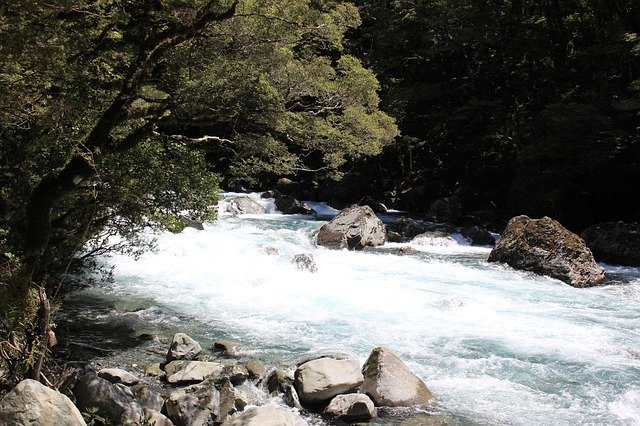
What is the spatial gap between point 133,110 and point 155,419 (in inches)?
148

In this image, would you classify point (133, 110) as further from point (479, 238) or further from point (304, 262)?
point (479, 238)

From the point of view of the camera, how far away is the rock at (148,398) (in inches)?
290

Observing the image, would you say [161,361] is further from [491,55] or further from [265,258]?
[491,55]

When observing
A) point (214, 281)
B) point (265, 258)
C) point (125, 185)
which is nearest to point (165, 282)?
point (214, 281)

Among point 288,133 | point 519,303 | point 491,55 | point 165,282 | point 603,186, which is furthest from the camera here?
point 491,55

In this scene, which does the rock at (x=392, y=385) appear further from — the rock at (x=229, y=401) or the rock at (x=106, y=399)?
the rock at (x=106, y=399)

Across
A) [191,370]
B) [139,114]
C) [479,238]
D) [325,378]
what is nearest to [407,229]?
[479,238]

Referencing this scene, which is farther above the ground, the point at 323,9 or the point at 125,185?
the point at 323,9

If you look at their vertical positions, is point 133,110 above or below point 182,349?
above

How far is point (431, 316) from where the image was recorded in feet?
40.3

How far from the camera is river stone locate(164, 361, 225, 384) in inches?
331

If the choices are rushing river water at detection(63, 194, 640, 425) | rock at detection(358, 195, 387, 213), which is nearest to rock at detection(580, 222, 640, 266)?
rushing river water at detection(63, 194, 640, 425)

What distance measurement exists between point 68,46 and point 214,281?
335 inches

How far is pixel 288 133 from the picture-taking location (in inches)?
360
